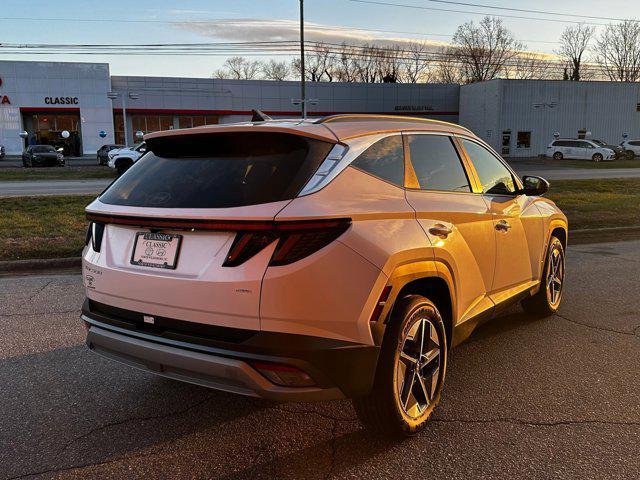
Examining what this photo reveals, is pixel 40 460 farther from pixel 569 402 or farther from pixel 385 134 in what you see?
pixel 569 402

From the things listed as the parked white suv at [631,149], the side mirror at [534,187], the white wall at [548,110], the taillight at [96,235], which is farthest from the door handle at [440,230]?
the white wall at [548,110]

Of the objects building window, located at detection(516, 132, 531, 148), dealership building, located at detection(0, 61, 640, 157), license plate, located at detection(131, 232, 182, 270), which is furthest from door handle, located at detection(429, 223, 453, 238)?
building window, located at detection(516, 132, 531, 148)

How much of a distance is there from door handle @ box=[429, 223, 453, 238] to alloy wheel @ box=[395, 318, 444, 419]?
1.66 feet

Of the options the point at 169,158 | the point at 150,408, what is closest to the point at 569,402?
the point at 150,408

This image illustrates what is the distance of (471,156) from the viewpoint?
4102 millimetres

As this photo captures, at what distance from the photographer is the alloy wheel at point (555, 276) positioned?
524 centimetres

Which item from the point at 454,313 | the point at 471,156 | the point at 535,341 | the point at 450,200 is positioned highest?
the point at 471,156

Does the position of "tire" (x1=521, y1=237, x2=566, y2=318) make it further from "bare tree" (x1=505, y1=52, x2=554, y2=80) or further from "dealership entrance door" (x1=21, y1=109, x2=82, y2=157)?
"bare tree" (x1=505, y1=52, x2=554, y2=80)

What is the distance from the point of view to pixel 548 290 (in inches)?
205

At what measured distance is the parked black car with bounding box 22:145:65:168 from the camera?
1291 inches

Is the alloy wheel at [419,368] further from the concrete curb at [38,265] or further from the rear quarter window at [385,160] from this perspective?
the concrete curb at [38,265]

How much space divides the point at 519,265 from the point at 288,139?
8.30ft

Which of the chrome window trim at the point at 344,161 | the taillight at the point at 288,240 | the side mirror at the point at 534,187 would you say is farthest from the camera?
the side mirror at the point at 534,187

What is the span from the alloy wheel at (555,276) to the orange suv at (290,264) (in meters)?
2.04
